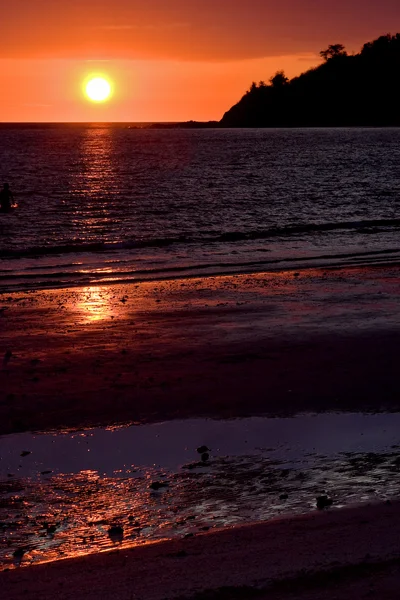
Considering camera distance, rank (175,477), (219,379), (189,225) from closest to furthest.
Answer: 1. (175,477)
2. (219,379)
3. (189,225)

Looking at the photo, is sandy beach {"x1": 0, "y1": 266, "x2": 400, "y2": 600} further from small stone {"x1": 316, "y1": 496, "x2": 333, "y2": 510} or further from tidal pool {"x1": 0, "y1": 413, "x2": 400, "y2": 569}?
tidal pool {"x1": 0, "y1": 413, "x2": 400, "y2": 569}

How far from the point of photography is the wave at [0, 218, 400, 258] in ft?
110

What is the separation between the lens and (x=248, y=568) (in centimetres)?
687

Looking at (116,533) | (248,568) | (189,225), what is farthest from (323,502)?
(189,225)

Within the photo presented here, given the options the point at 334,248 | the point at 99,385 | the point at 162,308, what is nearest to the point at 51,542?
the point at 99,385

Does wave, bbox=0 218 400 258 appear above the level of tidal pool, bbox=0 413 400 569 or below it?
above

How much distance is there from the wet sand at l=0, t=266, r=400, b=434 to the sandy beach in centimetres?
4

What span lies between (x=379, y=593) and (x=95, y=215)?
4304 cm

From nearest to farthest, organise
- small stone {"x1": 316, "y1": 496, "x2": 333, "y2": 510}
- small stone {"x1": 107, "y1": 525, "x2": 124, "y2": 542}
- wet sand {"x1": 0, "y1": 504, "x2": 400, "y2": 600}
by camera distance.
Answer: wet sand {"x1": 0, "y1": 504, "x2": 400, "y2": 600} → small stone {"x1": 107, "y1": 525, "x2": 124, "y2": 542} → small stone {"x1": 316, "y1": 496, "x2": 333, "y2": 510}

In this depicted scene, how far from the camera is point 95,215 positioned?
48094 mm

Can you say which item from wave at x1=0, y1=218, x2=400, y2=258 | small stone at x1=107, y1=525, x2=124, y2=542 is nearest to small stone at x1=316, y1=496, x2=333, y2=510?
small stone at x1=107, y1=525, x2=124, y2=542

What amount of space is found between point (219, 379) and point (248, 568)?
6.92 m

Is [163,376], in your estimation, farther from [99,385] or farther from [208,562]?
[208,562]

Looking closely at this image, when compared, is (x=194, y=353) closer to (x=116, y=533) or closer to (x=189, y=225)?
(x=116, y=533)
